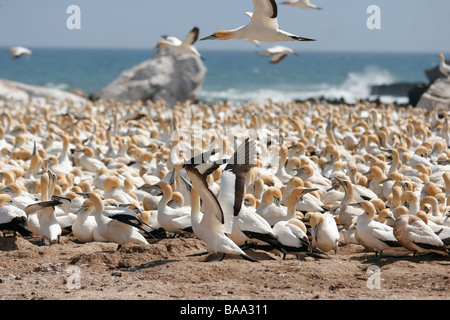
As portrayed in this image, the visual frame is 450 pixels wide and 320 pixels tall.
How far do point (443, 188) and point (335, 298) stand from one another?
5575 millimetres

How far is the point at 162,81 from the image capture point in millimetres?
31078

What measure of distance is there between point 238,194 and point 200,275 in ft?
3.33

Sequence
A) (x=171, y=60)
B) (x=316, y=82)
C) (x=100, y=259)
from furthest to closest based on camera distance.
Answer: (x=316, y=82) < (x=171, y=60) < (x=100, y=259)

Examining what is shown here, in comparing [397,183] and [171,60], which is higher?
[171,60]

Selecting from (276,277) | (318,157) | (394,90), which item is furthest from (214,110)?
(394,90)

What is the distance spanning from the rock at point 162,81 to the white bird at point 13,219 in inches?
891

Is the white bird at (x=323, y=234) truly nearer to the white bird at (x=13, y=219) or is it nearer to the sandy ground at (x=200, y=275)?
the sandy ground at (x=200, y=275)

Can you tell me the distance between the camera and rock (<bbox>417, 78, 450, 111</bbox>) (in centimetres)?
2420

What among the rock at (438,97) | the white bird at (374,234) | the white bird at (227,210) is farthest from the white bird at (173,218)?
the rock at (438,97)

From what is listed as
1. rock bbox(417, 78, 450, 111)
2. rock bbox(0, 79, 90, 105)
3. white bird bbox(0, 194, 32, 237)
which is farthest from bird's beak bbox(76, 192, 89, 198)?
rock bbox(0, 79, 90, 105)

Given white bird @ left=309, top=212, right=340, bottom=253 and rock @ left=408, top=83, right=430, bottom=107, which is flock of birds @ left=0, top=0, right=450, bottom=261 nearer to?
white bird @ left=309, top=212, right=340, bottom=253

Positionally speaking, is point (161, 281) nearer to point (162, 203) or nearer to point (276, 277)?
point (276, 277)
